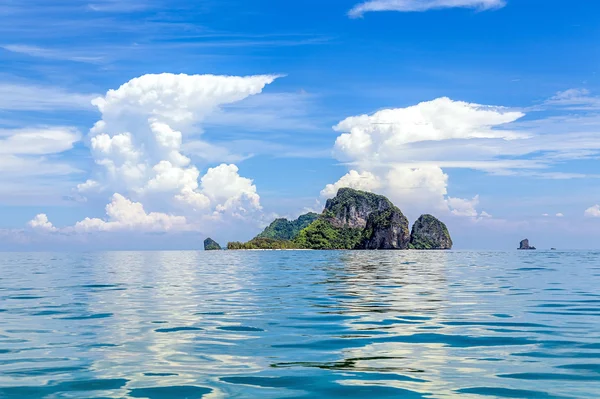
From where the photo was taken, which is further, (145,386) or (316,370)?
(316,370)

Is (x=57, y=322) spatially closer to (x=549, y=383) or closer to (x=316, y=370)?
(x=316, y=370)

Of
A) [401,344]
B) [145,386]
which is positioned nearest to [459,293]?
[401,344]

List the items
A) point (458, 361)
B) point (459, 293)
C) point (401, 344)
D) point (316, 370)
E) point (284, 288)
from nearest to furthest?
point (316, 370), point (458, 361), point (401, 344), point (459, 293), point (284, 288)

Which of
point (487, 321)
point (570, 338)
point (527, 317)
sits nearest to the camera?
point (570, 338)

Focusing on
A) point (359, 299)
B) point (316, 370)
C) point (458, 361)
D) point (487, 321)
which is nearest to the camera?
point (316, 370)

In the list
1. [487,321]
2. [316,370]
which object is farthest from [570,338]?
[316,370]

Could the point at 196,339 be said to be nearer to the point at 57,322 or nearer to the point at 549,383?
the point at 57,322

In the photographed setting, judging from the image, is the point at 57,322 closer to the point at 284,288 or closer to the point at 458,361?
the point at 458,361

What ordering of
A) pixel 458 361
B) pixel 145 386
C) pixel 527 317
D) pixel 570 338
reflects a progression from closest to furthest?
pixel 145 386 → pixel 458 361 → pixel 570 338 → pixel 527 317

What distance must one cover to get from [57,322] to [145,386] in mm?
9502

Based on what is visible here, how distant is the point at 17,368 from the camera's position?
36.7 ft

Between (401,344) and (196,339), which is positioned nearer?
(401,344)

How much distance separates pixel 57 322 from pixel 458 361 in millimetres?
12202

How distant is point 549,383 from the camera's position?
32.1 ft
